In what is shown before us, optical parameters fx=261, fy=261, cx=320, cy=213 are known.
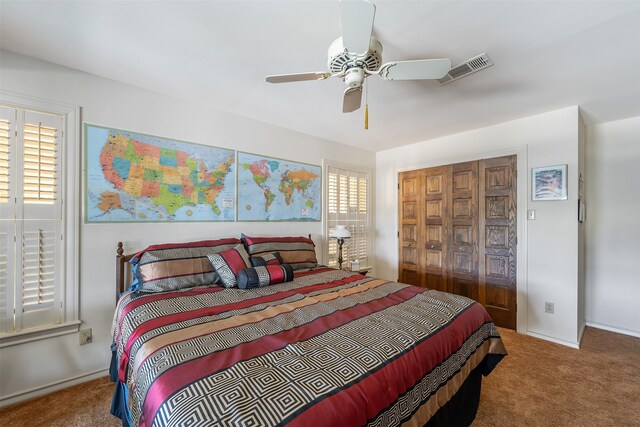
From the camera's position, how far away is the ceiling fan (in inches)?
47.7

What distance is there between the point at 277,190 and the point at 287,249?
86 cm

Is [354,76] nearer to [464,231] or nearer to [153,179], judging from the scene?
[153,179]

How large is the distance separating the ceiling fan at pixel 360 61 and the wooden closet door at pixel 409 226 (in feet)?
8.73

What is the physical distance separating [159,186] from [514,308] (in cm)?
415

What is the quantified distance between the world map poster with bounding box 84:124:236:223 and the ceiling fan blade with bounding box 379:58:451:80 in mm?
2003

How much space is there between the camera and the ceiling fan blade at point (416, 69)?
147 cm

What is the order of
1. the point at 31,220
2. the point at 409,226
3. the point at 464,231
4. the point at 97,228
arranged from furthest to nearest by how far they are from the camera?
the point at 409,226, the point at 464,231, the point at 97,228, the point at 31,220

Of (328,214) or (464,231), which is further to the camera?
(328,214)

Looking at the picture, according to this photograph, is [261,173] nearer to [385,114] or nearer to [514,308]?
[385,114]

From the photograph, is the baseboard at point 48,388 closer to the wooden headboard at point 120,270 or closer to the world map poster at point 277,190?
the wooden headboard at point 120,270

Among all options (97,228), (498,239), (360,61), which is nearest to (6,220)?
(97,228)

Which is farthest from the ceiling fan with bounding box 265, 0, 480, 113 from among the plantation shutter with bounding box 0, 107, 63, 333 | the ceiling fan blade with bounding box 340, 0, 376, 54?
the plantation shutter with bounding box 0, 107, 63, 333

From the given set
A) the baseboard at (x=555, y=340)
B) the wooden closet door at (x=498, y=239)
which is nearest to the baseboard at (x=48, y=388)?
the wooden closet door at (x=498, y=239)

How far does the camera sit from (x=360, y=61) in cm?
149
